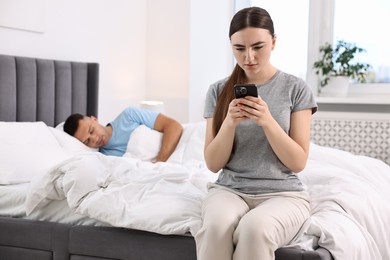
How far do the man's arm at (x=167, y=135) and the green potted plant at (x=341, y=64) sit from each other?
63.6 inches

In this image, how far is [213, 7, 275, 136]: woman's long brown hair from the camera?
195 cm

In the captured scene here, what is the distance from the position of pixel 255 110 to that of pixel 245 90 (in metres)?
0.07

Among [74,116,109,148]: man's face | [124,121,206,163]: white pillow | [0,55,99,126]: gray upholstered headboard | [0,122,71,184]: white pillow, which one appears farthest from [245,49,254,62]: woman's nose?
[0,55,99,126]: gray upholstered headboard

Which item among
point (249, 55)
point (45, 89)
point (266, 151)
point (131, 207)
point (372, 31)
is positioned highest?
point (372, 31)

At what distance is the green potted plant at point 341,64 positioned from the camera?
4570 mm

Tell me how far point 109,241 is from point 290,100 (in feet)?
2.67

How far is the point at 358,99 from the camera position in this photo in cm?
442

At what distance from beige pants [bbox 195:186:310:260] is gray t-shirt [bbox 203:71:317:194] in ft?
0.15

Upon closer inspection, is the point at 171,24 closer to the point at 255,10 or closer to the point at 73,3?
the point at 73,3

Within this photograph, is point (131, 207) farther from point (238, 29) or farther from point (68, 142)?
point (68, 142)

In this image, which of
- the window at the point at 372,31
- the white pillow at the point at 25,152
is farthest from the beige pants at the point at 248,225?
the window at the point at 372,31

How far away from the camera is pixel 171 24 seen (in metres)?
4.80

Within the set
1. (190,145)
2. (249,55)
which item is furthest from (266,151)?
(190,145)

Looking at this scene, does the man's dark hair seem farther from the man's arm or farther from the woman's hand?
the woman's hand
